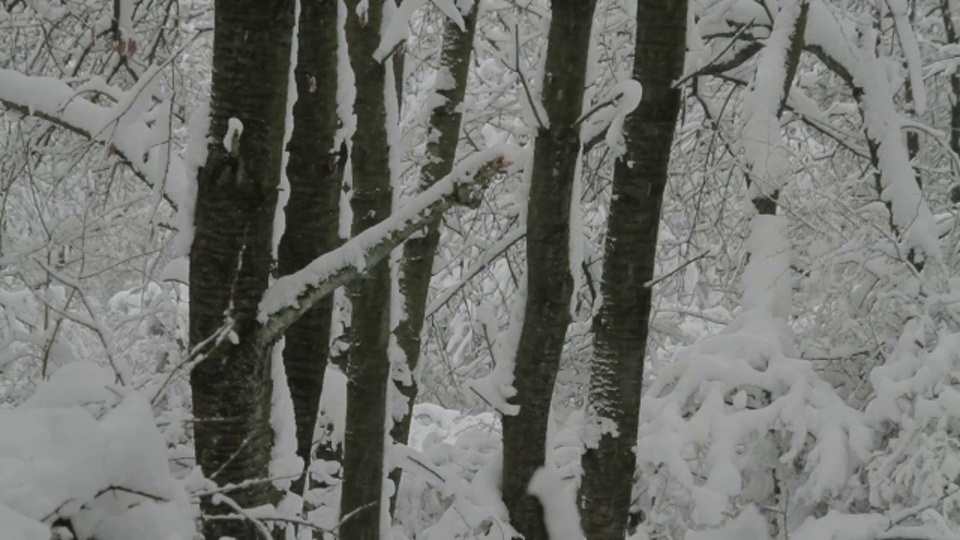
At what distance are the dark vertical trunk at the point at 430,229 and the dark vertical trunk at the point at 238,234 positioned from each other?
2624 mm

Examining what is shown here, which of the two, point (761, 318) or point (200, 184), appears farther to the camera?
point (761, 318)

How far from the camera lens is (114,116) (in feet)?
8.35

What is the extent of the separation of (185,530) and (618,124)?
2.26 meters

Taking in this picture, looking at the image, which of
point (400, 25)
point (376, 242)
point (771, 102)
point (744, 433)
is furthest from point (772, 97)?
point (376, 242)

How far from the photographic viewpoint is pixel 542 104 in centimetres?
308

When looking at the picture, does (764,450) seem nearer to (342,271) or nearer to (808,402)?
(808,402)

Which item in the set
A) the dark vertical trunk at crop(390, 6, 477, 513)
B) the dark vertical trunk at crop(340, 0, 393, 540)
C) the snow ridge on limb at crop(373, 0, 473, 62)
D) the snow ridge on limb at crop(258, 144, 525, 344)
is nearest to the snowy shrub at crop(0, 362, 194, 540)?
the snow ridge on limb at crop(258, 144, 525, 344)

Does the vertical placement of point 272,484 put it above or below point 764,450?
below

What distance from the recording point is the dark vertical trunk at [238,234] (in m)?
1.89

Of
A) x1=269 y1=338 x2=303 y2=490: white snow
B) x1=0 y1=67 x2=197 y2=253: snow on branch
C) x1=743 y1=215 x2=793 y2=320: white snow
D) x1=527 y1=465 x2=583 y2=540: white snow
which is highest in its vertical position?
x1=743 y1=215 x2=793 y2=320: white snow

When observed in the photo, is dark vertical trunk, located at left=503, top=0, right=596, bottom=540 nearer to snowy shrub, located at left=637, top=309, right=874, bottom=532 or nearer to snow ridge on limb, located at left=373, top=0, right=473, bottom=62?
snow ridge on limb, located at left=373, top=0, right=473, bottom=62

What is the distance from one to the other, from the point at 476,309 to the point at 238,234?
7.76 ft

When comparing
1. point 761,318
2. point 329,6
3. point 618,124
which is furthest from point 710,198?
point 329,6

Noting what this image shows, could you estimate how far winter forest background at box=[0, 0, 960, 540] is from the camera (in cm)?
190
